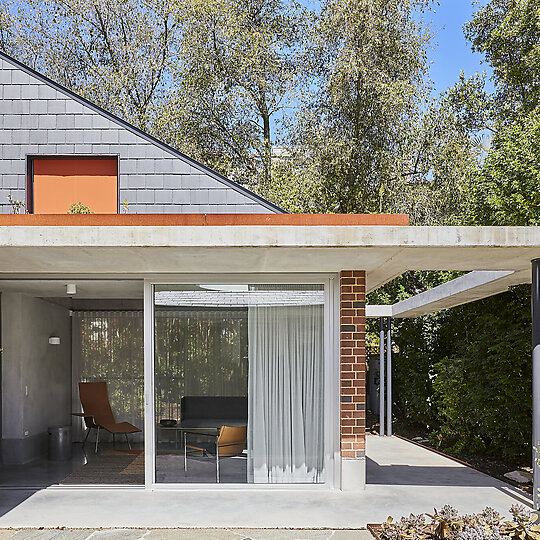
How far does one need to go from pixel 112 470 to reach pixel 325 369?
3.59 metres

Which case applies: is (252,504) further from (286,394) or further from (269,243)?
(269,243)

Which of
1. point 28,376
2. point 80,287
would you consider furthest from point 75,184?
point 28,376

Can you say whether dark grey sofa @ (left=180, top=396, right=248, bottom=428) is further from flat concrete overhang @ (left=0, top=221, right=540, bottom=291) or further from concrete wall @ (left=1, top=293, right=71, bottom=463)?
concrete wall @ (left=1, top=293, right=71, bottom=463)

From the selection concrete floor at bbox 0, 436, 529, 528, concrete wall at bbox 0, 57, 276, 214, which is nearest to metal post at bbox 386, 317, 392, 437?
concrete wall at bbox 0, 57, 276, 214

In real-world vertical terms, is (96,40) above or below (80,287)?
above

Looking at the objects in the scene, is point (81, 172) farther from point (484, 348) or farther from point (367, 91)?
point (367, 91)

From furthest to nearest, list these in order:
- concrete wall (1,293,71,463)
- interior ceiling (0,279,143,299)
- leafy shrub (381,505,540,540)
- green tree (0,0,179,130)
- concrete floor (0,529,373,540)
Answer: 1. green tree (0,0,179,130)
2. concrete wall (1,293,71,463)
3. interior ceiling (0,279,143,299)
4. concrete floor (0,529,373,540)
5. leafy shrub (381,505,540,540)

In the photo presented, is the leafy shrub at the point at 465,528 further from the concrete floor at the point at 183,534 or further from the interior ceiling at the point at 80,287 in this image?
the interior ceiling at the point at 80,287

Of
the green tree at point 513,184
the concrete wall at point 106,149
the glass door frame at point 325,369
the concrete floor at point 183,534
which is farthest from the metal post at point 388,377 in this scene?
the concrete floor at point 183,534

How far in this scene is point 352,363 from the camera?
7.81m

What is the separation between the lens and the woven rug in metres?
8.72

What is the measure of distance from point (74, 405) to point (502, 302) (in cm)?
798

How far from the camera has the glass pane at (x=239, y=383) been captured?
7844mm

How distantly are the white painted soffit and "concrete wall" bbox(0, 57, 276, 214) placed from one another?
2.92 m
